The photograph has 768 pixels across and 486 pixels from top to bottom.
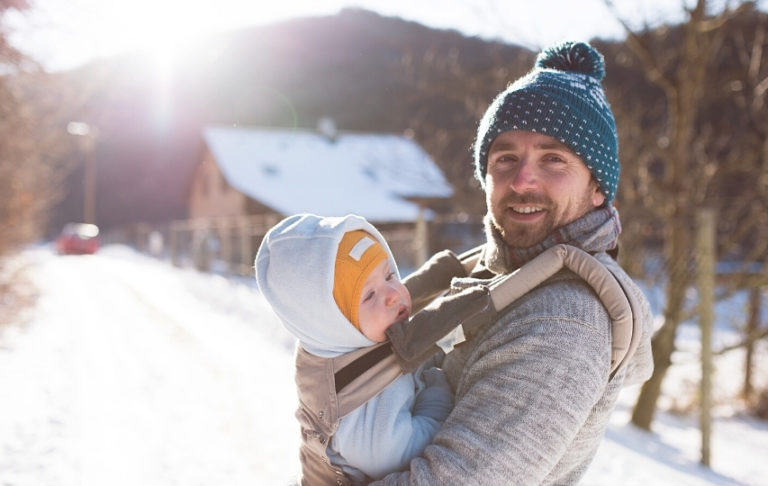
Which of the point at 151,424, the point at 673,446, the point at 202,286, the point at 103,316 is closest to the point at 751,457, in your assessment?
the point at 673,446

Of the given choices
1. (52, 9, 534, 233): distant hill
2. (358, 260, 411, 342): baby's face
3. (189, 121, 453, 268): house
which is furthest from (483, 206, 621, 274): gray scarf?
(189, 121, 453, 268): house

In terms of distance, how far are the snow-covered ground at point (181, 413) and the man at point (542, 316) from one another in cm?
153

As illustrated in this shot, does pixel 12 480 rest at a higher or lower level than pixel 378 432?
lower

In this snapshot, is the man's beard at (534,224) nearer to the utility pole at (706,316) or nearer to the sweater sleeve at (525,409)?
the sweater sleeve at (525,409)

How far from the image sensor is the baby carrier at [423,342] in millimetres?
1579

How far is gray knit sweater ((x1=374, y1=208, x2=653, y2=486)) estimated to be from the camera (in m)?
1.42

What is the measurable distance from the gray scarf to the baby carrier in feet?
0.54

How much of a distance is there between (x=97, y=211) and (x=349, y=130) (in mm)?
40882

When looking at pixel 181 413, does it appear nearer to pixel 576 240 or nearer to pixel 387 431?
pixel 387 431

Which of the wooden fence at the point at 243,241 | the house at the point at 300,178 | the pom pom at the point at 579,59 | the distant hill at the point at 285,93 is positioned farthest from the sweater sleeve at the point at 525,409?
the house at the point at 300,178

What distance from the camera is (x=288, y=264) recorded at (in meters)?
1.65

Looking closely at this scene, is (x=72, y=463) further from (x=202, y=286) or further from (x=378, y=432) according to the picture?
(x=202, y=286)

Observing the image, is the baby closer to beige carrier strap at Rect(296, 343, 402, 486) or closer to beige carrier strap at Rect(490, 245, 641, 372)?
beige carrier strap at Rect(296, 343, 402, 486)

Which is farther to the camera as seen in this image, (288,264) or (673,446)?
(673,446)
